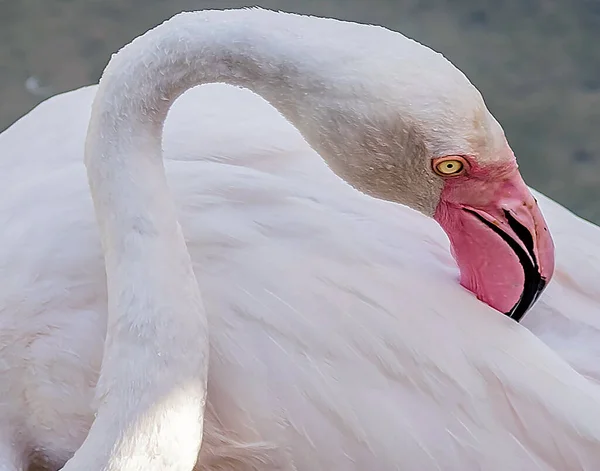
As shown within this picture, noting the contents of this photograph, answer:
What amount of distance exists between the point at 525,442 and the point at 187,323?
1.77 ft

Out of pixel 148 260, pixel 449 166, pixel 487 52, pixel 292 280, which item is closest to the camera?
pixel 449 166

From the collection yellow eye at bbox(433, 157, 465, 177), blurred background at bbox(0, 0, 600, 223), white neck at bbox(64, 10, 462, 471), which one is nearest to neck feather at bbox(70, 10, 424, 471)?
white neck at bbox(64, 10, 462, 471)

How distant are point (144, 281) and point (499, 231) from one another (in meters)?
0.51

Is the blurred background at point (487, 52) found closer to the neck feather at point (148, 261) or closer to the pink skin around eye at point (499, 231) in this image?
the pink skin around eye at point (499, 231)

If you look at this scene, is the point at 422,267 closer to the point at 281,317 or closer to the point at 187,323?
the point at 281,317

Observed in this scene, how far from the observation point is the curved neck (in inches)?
52.6

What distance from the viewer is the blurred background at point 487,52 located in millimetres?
2842

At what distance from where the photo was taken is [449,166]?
4.17 feet

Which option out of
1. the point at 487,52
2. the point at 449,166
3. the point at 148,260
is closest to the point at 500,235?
the point at 449,166

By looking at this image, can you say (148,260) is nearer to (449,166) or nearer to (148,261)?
(148,261)

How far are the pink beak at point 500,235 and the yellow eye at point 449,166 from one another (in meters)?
0.03

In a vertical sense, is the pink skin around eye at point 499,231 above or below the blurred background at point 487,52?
above

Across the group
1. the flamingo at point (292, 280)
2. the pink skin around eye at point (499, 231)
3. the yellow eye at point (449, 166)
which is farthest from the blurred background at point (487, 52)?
the yellow eye at point (449, 166)

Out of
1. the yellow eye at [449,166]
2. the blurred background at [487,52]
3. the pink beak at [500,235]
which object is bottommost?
the blurred background at [487,52]
